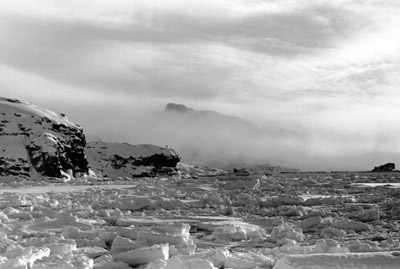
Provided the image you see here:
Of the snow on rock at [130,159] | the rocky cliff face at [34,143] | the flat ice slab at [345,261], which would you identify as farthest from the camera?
the snow on rock at [130,159]

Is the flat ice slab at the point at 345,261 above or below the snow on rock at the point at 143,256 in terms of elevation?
above

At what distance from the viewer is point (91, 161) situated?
7331 centimetres

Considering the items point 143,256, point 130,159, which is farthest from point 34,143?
point 143,256

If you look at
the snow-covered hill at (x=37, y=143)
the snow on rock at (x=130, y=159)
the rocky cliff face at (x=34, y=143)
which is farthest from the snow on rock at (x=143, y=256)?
the snow on rock at (x=130, y=159)

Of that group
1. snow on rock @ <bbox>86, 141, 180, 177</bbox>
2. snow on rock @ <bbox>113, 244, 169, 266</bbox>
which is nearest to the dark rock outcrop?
snow on rock @ <bbox>86, 141, 180, 177</bbox>

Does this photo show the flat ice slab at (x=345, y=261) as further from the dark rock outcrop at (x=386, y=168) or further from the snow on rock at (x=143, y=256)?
the dark rock outcrop at (x=386, y=168)

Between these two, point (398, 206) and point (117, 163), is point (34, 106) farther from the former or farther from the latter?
point (398, 206)

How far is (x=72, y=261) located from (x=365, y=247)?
4.59 metres

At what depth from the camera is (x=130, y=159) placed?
247 feet

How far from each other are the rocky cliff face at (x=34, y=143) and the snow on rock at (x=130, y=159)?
1384 centimetres

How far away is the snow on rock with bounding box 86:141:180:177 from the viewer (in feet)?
237

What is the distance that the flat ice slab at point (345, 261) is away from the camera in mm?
5000

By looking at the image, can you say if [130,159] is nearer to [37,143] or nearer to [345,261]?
[37,143]

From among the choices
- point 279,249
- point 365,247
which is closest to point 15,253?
point 279,249
